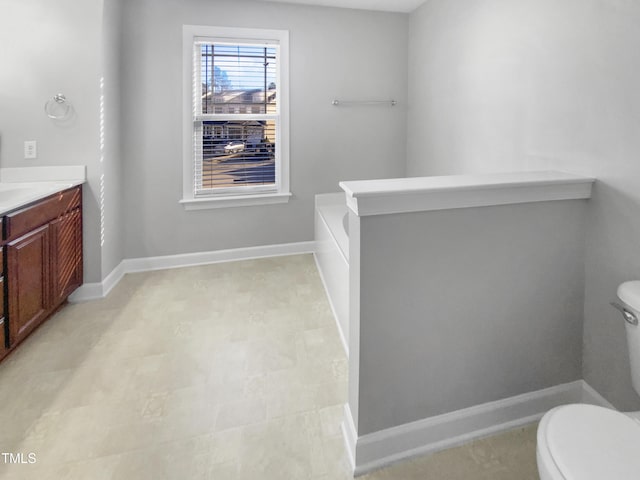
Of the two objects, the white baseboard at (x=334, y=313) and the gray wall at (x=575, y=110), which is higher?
the gray wall at (x=575, y=110)

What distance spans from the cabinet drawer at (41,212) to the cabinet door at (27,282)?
0.05 meters

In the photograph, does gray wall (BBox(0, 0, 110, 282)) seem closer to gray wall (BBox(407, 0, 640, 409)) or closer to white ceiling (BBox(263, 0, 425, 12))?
white ceiling (BBox(263, 0, 425, 12))

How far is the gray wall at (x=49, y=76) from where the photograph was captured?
248cm

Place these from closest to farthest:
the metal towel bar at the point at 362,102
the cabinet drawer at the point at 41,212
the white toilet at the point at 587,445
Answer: the white toilet at the point at 587,445 → the cabinet drawer at the point at 41,212 → the metal towel bar at the point at 362,102

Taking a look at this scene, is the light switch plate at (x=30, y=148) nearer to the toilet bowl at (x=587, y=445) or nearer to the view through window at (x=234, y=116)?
the view through window at (x=234, y=116)

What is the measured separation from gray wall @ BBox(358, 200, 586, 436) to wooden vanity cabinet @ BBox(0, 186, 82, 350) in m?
1.90

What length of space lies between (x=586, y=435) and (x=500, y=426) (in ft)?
2.41

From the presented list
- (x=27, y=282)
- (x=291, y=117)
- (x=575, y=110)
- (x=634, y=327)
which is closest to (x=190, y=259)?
(x=27, y=282)

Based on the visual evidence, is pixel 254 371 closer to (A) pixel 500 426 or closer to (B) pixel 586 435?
(A) pixel 500 426

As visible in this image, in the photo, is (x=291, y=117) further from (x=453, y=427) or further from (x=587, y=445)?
(x=587, y=445)

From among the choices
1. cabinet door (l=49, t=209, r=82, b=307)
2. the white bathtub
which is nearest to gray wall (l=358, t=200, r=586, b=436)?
the white bathtub

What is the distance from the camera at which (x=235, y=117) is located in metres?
3.46

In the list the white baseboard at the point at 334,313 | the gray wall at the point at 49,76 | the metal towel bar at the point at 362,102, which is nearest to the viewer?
the white baseboard at the point at 334,313

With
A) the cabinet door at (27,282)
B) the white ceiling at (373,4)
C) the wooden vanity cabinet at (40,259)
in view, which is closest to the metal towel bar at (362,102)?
the white ceiling at (373,4)
